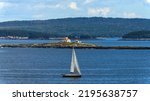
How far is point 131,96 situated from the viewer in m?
25.5

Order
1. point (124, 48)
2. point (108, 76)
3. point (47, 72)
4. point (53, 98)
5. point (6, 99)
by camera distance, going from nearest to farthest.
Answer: point (53, 98) < point (6, 99) < point (108, 76) < point (47, 72) < point (124, 48)

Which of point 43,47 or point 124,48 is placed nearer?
point 124,48

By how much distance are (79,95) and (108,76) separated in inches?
1621

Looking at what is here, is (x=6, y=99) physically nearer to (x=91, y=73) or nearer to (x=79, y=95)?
(x=79, y=95)

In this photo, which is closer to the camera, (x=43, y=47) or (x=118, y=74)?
(x=118, y=74)

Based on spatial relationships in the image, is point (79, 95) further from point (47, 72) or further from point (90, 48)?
point (90, 48)

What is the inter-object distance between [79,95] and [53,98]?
1.65 m

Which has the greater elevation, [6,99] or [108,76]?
[6,99]

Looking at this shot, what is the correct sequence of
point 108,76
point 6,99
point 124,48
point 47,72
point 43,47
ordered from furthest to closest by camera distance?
point 43,47 < point 124,48 < point 47,72 < point 108,76 < point 6,99

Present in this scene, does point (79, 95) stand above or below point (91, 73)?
above

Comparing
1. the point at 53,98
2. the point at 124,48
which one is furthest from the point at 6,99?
the point at 124,48

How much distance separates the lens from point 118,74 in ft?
228

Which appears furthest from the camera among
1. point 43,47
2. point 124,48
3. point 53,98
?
point 43,47

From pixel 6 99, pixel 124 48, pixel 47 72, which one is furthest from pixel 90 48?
pixel 6 99
